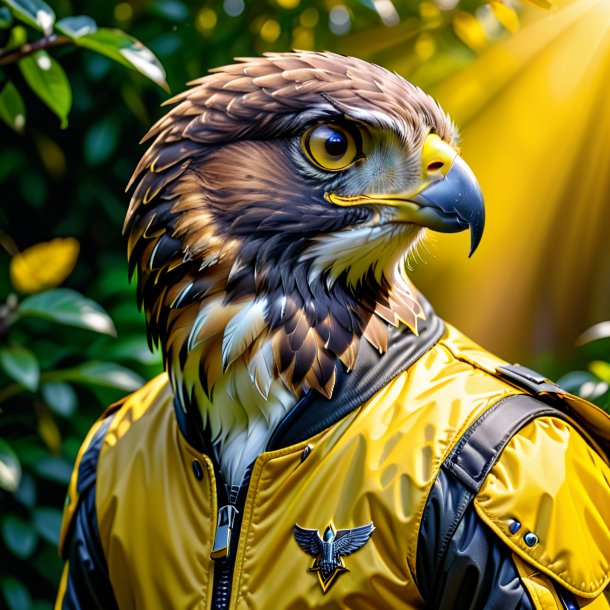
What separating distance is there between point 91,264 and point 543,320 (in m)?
1.27

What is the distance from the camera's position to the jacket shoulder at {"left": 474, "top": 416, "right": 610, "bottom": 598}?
114 centimetres

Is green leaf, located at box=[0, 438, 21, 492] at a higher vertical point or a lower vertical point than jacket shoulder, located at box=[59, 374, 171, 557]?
lower

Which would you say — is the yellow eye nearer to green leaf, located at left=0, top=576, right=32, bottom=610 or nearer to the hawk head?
the hawk head

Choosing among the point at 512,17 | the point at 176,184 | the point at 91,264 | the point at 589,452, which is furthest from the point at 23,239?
the point at 589,452

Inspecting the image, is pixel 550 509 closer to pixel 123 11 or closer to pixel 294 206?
pixel 294 206

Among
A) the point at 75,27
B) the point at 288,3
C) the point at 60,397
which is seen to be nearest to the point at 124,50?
the point at 75,27

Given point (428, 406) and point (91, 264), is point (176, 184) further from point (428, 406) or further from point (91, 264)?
point (91, 264)

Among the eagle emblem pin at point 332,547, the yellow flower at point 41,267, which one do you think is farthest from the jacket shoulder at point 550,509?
the yellow flower at point 41,267

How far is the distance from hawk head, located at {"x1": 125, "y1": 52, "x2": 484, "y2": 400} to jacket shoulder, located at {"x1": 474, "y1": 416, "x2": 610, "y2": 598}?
0.28m

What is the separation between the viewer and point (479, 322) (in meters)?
2.51

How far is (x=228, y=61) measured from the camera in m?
2.33

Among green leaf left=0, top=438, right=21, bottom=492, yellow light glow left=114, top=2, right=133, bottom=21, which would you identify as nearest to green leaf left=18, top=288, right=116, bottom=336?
green leaf left=0, top=438, right=21, bottom=492

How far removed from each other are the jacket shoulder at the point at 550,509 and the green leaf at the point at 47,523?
1.30 metres

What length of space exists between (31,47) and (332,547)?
119cm
